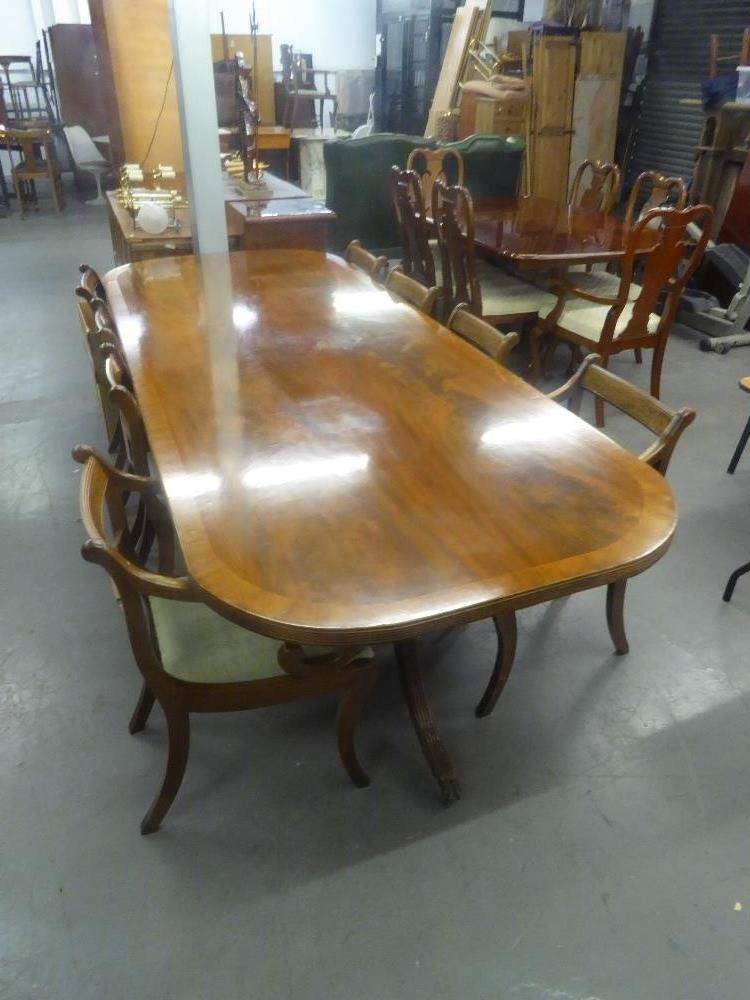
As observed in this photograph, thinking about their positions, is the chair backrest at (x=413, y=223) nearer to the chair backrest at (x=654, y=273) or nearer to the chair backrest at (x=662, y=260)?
the chair backrest at (x=654, y=273)

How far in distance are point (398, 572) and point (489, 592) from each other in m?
0.15

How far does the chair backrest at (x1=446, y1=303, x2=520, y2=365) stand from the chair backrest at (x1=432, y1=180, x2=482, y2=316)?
97 cm

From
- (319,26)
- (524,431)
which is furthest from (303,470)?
(319,26)

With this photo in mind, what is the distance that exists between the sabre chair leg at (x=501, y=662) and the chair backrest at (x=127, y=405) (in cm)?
96

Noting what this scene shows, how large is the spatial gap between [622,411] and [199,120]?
234 centimetres

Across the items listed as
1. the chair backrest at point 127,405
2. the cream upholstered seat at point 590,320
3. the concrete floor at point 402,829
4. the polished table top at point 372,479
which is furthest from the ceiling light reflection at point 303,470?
the cream upholstered seat at point 590,320

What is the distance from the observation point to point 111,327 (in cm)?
227

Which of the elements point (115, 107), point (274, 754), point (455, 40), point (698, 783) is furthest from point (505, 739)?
point (455, 40)

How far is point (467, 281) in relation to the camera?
321 cm

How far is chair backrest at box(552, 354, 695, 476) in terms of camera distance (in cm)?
156

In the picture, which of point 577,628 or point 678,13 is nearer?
point 577,628

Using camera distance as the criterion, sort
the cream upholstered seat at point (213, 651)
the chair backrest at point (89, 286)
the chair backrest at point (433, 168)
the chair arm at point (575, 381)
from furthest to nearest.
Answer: the chair backrest at point (433, 168), the chair backrest at point (89, 286), the chair arm at point (575, 381), the cream upholstered seat at point (213, 651)

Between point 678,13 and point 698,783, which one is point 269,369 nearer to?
point 698,783

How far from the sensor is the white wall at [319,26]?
8.79 meters
